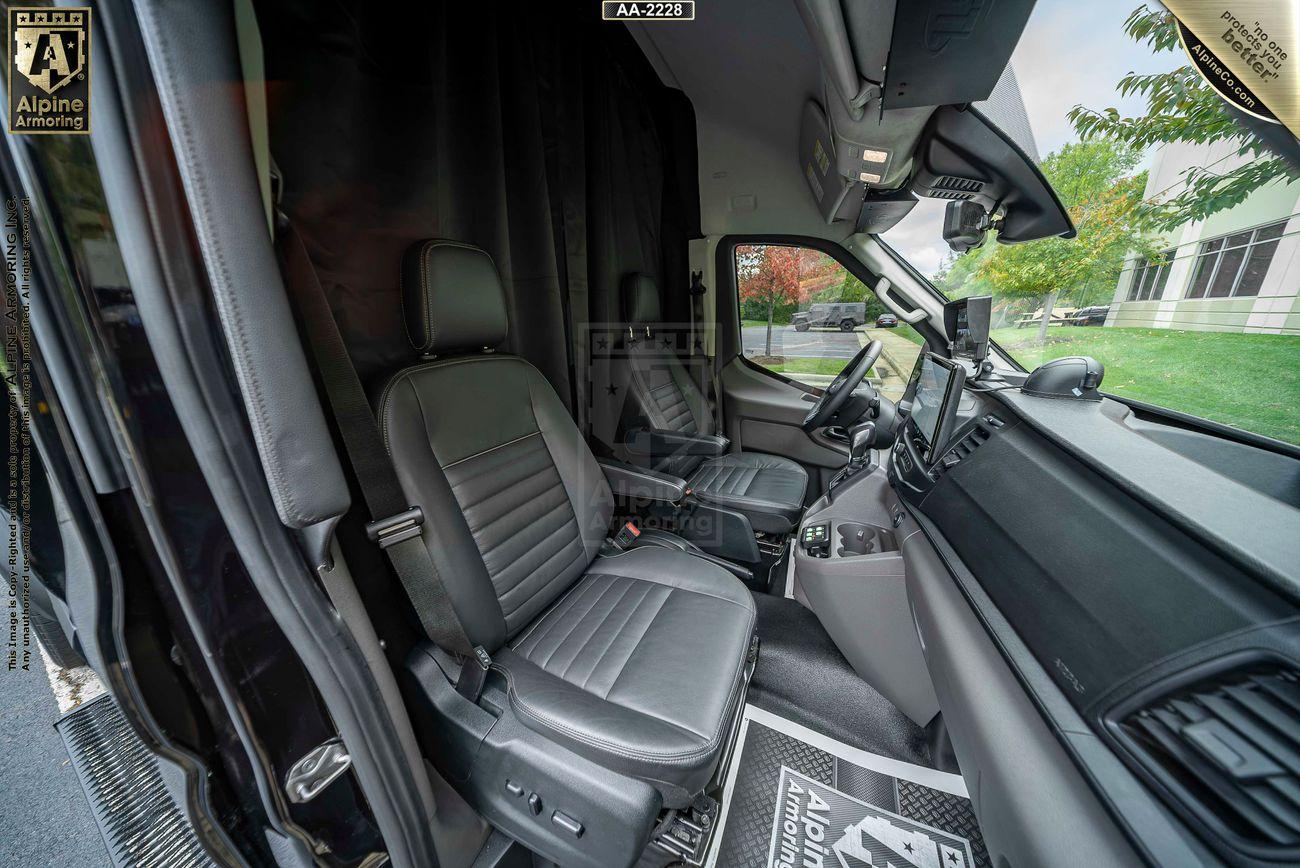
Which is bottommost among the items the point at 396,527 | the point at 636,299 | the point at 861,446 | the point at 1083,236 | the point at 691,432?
the point at 691,432

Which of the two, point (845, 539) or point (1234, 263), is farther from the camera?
point (845, 539)

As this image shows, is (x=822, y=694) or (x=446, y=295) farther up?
(x=446, y=295)

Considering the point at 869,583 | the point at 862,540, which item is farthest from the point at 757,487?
the point at 869,583

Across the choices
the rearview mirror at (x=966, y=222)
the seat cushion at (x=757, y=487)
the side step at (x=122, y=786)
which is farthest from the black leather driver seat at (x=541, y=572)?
the rearview mirror at (x=966, y=222)

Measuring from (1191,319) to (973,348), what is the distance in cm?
53

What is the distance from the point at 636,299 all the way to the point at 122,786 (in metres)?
2.25

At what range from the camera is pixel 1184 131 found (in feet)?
2.50

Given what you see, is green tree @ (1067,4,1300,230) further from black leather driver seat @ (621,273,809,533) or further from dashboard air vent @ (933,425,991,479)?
black leather driver seat @ (621,273,809,533)

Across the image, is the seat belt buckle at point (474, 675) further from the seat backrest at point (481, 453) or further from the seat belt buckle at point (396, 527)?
the seat belt buckle at point (396, 527)

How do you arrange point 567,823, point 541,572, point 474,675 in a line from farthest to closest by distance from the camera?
point 541,572 → point 474,675 → point 567,823

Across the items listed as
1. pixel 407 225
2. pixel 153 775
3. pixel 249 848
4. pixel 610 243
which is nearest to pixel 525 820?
pixel 249 848

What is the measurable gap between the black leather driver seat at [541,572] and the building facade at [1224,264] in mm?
1108

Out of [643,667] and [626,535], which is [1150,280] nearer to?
[643,667]

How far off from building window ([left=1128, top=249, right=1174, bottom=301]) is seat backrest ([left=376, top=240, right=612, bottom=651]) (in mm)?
1427
